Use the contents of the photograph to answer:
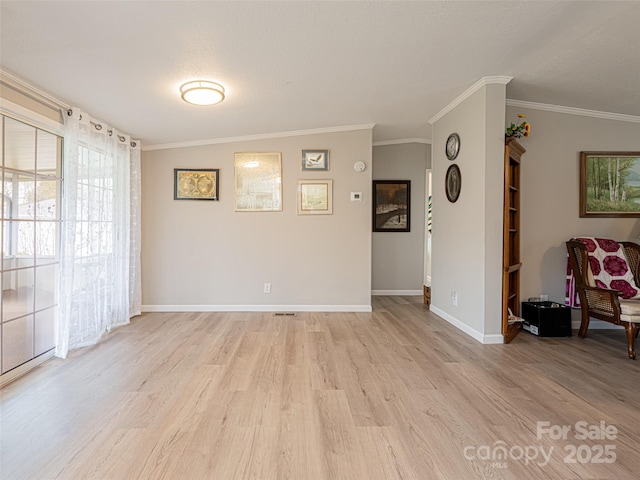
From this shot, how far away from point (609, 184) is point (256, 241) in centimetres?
451

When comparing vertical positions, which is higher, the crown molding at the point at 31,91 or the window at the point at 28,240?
the crown molding at the point at 31,91

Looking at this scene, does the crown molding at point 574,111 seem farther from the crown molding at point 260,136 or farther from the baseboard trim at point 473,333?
the baseboard trim at point 473,333

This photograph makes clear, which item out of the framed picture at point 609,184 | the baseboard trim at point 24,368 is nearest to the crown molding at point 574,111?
the framed picture at point 609,184

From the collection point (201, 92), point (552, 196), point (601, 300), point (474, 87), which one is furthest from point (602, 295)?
point (201, 92)

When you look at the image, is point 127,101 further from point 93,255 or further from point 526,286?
point 526,286

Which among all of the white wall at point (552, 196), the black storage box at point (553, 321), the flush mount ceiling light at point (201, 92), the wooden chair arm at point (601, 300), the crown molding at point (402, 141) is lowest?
the black storage box at point (553, 321)

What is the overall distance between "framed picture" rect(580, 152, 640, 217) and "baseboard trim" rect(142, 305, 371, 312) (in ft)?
9.95

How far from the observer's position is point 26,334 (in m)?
2.76

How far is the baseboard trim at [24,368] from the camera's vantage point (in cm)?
246

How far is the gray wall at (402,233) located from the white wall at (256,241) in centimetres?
134

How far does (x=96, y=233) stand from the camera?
3.59 m

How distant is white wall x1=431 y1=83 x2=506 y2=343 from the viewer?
3.31 metres

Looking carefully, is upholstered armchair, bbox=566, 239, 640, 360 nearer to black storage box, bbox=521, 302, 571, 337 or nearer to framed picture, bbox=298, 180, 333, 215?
black storage box, bbox=521, 302, 571, 337

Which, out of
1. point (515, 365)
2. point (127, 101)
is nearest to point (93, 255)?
point (127, 101)
